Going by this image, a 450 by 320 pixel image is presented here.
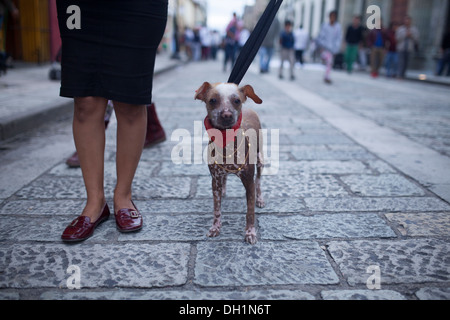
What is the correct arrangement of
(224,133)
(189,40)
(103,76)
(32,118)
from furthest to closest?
(189,40)
(32,118)
(103,76)
(224,133)

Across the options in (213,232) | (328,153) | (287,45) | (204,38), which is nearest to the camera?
(213,232)

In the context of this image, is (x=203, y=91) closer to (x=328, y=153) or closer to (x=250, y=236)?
(x=250, y=236)

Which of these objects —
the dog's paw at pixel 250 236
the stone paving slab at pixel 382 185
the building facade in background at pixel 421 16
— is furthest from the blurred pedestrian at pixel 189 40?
the dog's paw at pixel 250 236

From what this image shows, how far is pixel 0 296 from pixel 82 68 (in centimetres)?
119

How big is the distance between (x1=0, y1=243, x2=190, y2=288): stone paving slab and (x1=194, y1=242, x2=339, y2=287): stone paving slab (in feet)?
0.39

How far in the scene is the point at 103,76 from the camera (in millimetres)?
2152

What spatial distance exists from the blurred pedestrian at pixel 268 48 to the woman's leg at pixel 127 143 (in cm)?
1175

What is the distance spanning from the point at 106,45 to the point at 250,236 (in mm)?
1316

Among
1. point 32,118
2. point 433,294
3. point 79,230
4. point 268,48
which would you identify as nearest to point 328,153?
point 433,294

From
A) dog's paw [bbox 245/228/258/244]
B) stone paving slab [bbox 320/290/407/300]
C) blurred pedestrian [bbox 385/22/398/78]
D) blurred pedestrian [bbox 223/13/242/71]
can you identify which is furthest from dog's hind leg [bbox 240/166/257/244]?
blurred pedestrian [bbox 385/22/398/78]

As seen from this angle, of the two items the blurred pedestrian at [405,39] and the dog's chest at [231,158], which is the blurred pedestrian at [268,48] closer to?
the blurred pedestrian at [405,39]

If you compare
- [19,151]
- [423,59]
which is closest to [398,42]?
[423,59]

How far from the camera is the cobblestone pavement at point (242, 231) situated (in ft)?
5.83

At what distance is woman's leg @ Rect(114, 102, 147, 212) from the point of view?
7.67 feet
